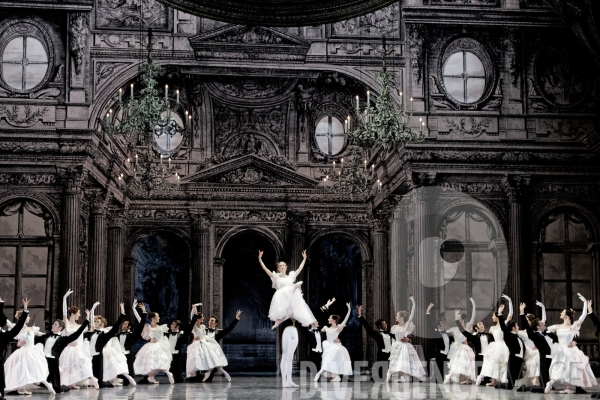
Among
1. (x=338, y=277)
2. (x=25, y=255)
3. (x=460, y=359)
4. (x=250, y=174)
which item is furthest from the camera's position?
(x=338, y=277)

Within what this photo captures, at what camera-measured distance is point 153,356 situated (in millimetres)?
22188

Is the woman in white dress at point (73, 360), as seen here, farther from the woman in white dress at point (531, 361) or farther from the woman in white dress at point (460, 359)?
the woman in white dress at point (531, 361)

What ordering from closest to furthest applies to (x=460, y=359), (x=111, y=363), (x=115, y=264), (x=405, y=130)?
(x=111, y=363) < (x=460, y=359) < (x=405, y=130) < (x=115, y=264)

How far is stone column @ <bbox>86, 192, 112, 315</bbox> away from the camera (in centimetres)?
2789

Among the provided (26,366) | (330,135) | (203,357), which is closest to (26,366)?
(26,366)

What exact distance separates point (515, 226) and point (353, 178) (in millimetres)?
4521

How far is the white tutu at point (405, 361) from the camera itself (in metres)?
22.4

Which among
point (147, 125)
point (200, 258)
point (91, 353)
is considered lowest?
point (91, 353)

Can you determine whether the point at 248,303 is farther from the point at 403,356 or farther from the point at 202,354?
the point at 403,356

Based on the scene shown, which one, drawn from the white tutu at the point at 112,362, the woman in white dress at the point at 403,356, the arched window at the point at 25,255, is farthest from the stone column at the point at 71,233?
the woman in white dress at the point at 403,356

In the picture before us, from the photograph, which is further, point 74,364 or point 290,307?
point 74,364

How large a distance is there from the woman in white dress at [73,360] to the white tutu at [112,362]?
3.54 feet

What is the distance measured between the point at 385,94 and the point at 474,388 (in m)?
6.35

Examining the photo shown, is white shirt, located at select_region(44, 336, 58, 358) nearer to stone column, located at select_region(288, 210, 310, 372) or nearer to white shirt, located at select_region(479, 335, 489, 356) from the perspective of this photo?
white shirt, located at select_region(479, 335, 489, 356)
